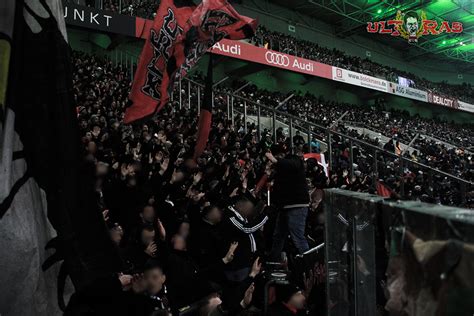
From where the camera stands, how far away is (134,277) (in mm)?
3105

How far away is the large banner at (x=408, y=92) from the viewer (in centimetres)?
2836

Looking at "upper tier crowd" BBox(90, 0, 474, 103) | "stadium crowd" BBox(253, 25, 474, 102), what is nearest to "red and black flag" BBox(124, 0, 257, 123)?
"upper tier crowd" BBox(90, 0, 474, 103)

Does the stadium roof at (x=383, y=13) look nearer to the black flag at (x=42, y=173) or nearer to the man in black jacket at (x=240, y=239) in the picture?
the man in black jacket at (x=240, y=239)

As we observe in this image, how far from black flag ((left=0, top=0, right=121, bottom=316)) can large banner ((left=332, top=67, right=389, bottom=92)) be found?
76.0ft

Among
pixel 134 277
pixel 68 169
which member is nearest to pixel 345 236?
pixel 68 169

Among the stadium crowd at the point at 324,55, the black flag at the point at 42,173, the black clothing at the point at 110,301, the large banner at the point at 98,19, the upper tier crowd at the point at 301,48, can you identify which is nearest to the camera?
the black flag at the point at 42,173

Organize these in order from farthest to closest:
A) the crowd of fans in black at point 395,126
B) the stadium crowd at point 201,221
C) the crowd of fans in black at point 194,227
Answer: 1. the crowd of fans in black at point 395,126
2. the stadium crowd at point 201,221
3. the crowd of fans in black at point 194,227

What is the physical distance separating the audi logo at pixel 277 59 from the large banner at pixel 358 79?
4.06m

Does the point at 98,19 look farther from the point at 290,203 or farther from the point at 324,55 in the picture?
the point at 324,55

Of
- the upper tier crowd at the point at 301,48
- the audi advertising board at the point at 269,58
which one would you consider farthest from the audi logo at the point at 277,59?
the upper tier crowd at the point at 301,48

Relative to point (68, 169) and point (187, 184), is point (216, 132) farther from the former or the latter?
point (68, 169)

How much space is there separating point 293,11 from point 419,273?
3073 centimetres

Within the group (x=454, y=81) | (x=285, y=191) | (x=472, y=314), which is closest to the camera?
(x=472, y=314)

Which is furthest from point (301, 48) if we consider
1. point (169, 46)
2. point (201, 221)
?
point (201, 221)
